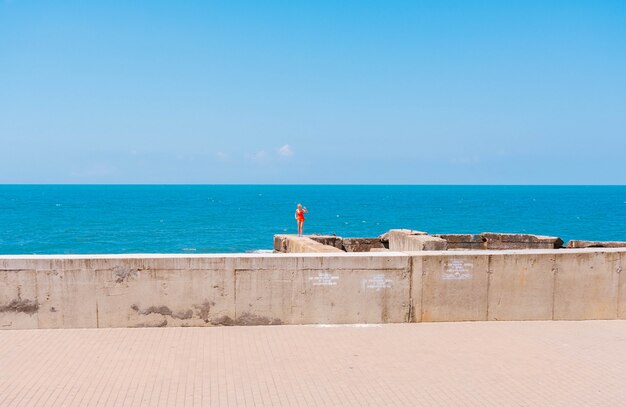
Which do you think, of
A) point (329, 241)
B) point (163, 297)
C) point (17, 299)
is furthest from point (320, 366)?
point (329, 241)

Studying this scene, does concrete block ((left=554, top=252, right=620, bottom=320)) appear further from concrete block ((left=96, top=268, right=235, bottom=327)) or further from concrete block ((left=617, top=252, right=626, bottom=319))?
concrete block ((left=96, top=268, right=235, bottom=327))

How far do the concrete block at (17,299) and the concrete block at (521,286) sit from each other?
6904 millimetres

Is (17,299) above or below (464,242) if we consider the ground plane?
above

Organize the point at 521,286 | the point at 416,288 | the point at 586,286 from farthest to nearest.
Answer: the point at 586,286
the point at 521,286
the point at 416,288

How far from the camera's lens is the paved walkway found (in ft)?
20.2

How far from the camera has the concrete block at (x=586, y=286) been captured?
9344mm

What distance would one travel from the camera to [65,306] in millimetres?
8422

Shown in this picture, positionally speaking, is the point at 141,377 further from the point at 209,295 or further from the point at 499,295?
the point at 499,295

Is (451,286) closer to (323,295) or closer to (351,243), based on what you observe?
(323,295)

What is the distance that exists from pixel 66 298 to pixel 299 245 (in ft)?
26.9

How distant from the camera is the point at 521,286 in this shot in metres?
9.25

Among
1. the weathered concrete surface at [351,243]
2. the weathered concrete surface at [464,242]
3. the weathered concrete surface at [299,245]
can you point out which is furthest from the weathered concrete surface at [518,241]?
the weathered concrete surface at [299,245]

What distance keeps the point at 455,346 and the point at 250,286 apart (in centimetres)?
307

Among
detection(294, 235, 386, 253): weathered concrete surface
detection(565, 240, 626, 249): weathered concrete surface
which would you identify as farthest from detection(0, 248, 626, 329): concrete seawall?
detection(294, 235, 386, 253): weathered concrete surface
